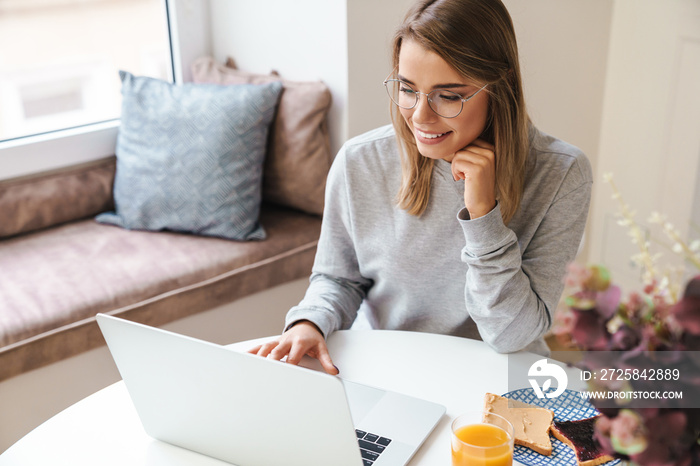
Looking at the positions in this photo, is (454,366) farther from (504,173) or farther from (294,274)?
(294,274)

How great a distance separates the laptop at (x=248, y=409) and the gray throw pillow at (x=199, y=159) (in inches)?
46.4

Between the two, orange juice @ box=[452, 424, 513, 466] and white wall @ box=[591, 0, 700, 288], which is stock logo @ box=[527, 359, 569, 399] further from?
white wall @ box=[591, 0, 700, 288]

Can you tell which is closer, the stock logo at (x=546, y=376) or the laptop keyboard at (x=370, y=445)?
the laptop keyboard at (x=370, y=445)

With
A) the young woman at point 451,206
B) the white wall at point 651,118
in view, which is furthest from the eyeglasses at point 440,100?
the white wall at point 651,118

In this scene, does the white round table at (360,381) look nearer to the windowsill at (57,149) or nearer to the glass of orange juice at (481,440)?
the glass of orange juice at (481,440)

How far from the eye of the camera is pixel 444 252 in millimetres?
1325

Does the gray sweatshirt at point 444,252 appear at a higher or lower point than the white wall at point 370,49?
lower

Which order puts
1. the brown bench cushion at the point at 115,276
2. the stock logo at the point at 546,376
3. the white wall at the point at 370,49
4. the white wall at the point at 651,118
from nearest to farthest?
the stock logo at the point at 546,376 < the brown bench cushion at the point at 115,276 < the white wall at the point at 370,49 < the white wall at the point at 651,118

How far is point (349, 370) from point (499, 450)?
0.36 metres

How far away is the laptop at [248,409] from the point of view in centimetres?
78

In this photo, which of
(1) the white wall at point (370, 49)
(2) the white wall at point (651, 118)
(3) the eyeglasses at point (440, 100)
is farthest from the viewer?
(2) the white wall at point (651, 118)

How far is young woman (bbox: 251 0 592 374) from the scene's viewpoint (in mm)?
1143

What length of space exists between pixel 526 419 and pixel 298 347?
371mm

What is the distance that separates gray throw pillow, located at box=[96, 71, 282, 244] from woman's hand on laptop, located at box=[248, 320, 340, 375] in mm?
965
